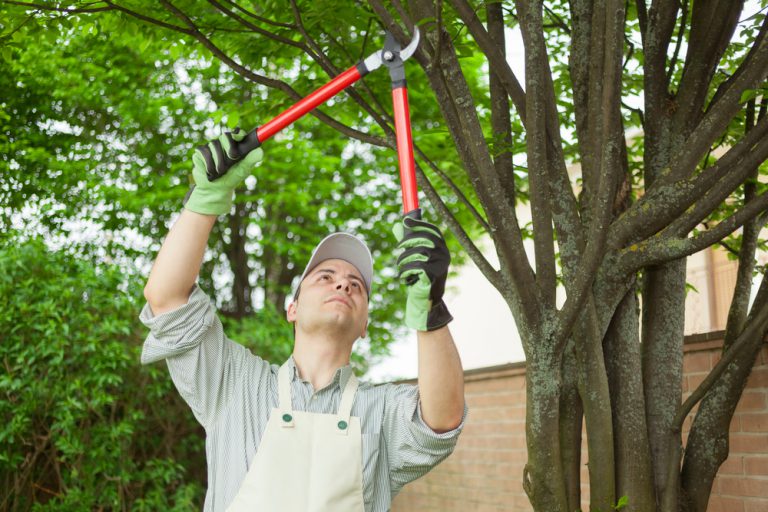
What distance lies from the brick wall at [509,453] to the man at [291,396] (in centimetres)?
170

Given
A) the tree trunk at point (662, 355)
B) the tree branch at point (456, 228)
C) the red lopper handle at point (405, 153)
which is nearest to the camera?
the red lopper handle at point (405, 153)

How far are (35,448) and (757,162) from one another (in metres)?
5.58

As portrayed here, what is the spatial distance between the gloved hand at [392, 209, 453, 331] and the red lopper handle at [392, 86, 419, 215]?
5cm

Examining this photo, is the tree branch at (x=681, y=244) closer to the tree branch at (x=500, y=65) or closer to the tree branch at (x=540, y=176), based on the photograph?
the tree branch at (x=540, y=176)

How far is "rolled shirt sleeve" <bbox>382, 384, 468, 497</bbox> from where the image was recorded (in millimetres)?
2193

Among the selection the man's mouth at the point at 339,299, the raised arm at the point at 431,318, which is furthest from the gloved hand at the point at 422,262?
the man's mouth at the point at 339,299

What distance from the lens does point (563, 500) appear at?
8.68ft

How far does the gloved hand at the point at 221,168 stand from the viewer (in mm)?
2104

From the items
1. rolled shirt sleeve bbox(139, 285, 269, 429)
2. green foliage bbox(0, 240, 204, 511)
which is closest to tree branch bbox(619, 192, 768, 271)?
rolled shirt sleeve bbox(139, 285, 269, 429)

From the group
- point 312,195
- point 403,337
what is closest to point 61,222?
point 312,195

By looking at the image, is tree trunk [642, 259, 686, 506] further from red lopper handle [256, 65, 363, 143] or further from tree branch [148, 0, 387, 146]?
red lopper handle [256, 65, 363, 143]

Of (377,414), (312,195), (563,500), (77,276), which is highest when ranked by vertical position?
(312,195)

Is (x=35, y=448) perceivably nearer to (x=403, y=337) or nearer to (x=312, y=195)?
(x=312, y=195)

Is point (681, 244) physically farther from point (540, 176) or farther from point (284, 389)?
point (284, 389)
